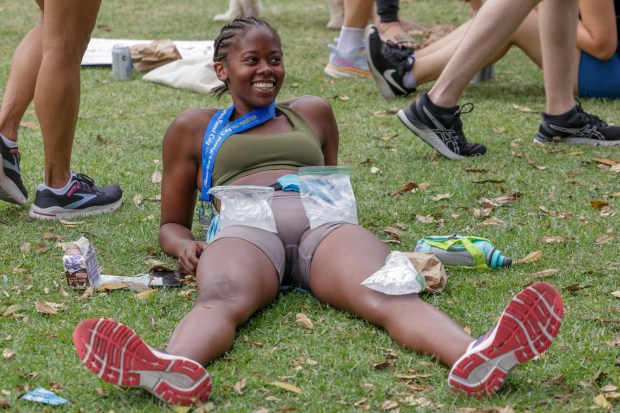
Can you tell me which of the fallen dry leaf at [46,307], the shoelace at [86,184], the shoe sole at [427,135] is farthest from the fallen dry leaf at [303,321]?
the shoe sole at [427,135]

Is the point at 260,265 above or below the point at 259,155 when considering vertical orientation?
below

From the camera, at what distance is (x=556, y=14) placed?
5.70 meters

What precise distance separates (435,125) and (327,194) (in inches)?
76.0

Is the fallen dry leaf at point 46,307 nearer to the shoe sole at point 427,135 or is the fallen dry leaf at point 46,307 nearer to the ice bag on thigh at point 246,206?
the ice bag on thigh at point 246,206

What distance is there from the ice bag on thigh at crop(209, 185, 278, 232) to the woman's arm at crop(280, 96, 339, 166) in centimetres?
59

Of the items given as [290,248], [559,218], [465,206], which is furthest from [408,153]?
[290,248]

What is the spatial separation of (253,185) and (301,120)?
1.56 feet

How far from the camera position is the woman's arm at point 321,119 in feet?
14.0

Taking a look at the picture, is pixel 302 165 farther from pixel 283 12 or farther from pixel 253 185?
pixel 283 12

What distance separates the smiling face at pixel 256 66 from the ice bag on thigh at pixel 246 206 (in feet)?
1.54

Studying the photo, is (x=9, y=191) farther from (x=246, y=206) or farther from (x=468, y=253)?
(x=468, y=253)

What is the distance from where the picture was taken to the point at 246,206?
12.3 feet

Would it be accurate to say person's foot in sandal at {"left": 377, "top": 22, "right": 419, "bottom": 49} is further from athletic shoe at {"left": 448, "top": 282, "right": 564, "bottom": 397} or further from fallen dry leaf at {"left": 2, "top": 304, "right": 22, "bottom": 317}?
athletic shoe at {"left": 448, "top": 282, "right": 564, "bottom": 397}

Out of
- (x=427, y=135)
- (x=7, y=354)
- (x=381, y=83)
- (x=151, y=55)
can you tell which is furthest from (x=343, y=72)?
(x=7, y=354)
